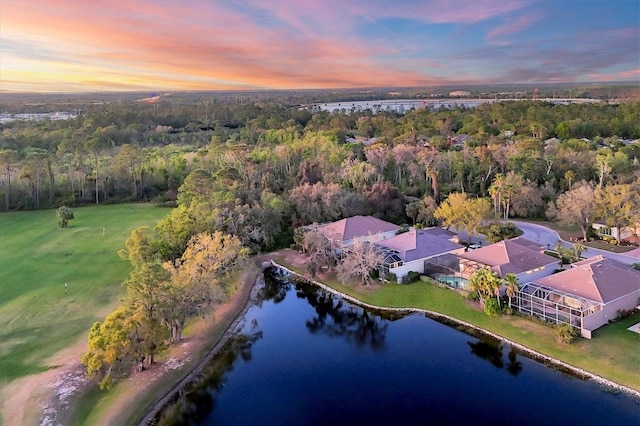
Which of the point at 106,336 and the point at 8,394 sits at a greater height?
the point at 106,336

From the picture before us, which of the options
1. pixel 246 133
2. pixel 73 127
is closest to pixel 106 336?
pixel 246 133

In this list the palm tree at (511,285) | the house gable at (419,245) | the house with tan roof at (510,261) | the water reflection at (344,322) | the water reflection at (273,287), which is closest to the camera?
the water reflection at (344,322)

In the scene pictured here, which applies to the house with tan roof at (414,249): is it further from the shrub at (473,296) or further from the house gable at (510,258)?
the shrub at (473,296)

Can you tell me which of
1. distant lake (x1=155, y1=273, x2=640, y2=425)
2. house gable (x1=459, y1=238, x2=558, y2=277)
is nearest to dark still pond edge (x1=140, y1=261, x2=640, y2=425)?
distant lake (x1=155, y1=273, x2=640, y2=425)

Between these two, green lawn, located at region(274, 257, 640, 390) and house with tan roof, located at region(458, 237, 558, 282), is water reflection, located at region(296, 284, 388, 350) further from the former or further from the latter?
house with tan roof, located at region(458, 237, 558, 282)

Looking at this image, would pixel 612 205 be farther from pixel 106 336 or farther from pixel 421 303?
pixel 106 336

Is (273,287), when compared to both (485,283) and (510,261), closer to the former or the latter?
(485,283)

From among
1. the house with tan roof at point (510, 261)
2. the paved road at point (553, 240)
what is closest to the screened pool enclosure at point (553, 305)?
the house with tan roof at point (510, 261)
